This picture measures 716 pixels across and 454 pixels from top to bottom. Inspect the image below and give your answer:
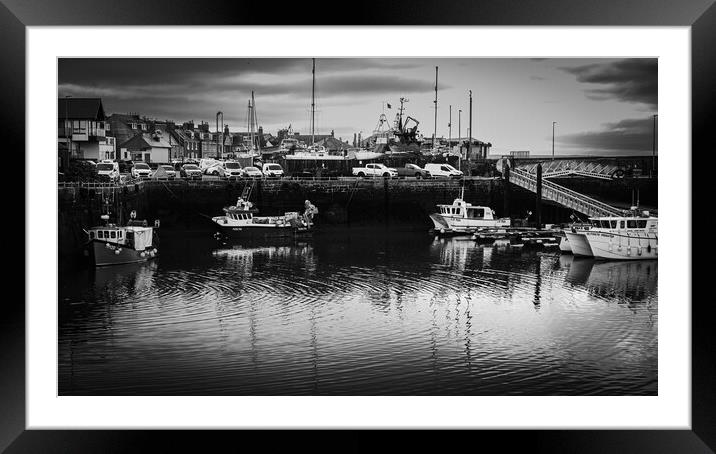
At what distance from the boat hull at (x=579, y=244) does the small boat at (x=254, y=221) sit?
283cm

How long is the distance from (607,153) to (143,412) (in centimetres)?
492

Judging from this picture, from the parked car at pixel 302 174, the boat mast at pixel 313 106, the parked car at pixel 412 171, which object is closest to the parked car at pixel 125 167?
the parked car at pixel 302 174

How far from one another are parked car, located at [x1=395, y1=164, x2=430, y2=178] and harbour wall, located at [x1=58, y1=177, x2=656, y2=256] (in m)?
0.08

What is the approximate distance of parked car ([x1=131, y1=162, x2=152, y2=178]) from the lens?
8.36 m

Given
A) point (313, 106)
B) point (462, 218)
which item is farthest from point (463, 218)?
point (313, 106)

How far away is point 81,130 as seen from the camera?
24.7 ft

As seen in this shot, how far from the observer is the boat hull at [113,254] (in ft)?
27.6

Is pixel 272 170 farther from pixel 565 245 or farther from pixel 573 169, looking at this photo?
pixel 565 245

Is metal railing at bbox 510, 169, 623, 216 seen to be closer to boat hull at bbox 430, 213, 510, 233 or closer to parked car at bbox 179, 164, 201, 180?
boat hull at bbox 430, 213, 510, 233

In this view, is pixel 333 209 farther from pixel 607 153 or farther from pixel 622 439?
pixel 622 439

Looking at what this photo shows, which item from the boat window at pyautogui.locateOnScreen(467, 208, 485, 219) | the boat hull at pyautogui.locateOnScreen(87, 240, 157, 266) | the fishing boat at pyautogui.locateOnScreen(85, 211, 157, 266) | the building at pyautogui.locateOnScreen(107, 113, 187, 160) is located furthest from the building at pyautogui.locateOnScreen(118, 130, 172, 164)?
the boat window at pyautogui.locateOnScreen(467, 208, 485, 219)
